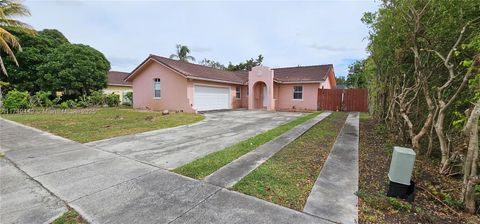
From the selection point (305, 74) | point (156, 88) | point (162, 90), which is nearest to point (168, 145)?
point (162, 90)

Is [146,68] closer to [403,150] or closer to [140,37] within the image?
[140,37]

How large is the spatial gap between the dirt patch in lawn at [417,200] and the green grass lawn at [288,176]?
853 mm

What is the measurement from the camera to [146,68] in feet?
62.0

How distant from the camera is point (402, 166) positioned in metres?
3.41

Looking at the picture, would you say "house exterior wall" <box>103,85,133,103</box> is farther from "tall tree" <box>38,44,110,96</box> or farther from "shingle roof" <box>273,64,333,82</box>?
"shingle roof" <box>273,64,333,82</box>

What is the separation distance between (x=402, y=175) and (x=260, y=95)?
19157 mm

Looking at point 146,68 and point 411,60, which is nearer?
point 411,60

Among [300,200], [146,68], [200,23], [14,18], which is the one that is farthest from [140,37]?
[300,200]

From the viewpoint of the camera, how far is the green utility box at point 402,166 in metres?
3.37

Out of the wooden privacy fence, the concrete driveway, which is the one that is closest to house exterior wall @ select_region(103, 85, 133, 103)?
the concrete driveway

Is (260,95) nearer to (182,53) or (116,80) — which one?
(116,80)

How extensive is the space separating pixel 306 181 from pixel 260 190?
3.17ft

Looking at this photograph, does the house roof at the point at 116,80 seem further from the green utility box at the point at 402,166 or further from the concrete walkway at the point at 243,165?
the green utility box at the point at 402,166

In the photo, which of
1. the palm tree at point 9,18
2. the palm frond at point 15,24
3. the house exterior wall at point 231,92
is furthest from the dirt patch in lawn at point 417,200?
the palm frond at point 15,24
